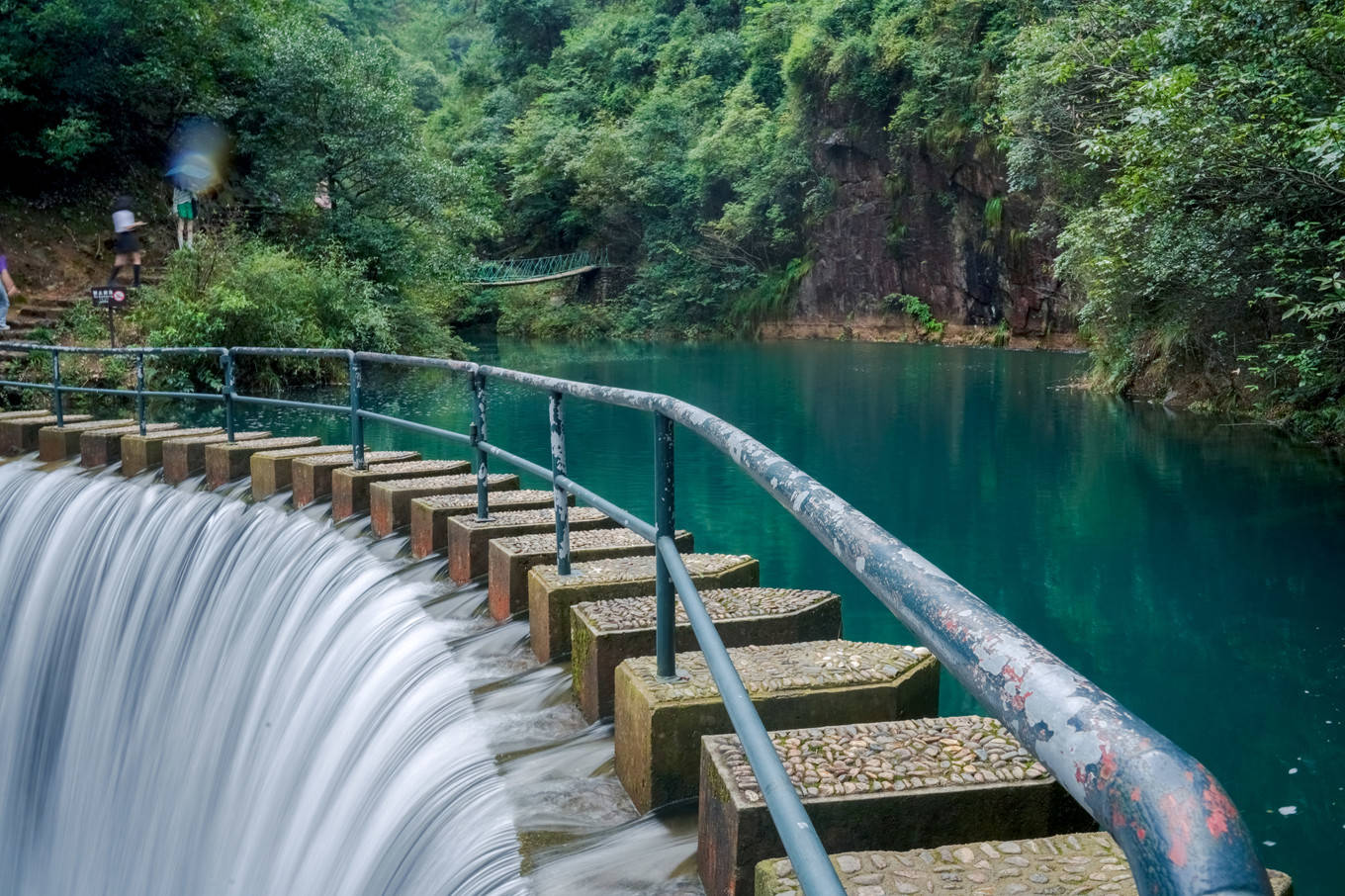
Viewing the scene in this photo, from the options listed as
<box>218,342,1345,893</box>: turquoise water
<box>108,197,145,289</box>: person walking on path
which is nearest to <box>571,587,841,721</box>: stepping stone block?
<box>218,342,1345,893</box>: turquoise water

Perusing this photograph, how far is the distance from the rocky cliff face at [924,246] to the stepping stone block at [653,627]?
→ 2993 centimetres

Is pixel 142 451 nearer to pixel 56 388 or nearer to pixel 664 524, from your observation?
pixel 56 388

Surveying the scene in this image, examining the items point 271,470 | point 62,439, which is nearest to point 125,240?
point 62,439

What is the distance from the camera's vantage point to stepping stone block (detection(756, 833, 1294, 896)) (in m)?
1.73

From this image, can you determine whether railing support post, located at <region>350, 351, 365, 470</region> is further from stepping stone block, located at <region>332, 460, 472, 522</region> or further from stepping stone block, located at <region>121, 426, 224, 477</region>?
stepping stone block, located at <region>121, 426, 224, 477</region>

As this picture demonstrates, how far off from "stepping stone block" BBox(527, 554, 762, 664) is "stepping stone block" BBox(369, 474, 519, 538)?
168 cm

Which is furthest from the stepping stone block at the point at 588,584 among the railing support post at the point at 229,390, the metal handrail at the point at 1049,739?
the railing support post at the point at 229,390

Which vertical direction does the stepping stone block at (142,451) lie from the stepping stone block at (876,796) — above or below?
above

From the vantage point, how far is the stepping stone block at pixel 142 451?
778cm

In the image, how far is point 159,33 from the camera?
22500 millimetres

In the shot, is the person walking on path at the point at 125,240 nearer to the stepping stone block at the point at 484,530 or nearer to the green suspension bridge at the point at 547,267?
the stepping stone block at the point at 484,530

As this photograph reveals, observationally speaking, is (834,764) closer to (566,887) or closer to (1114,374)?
(566,887)

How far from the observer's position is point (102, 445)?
26.9 ft

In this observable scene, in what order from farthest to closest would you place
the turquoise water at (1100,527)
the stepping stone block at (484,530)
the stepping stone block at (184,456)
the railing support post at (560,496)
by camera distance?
1. the stepping stone block at (184,456)
2. the turquoise water at (1100,527)
3. the stepping stone block at (484,530)
4. the railing support post at (560,496)
